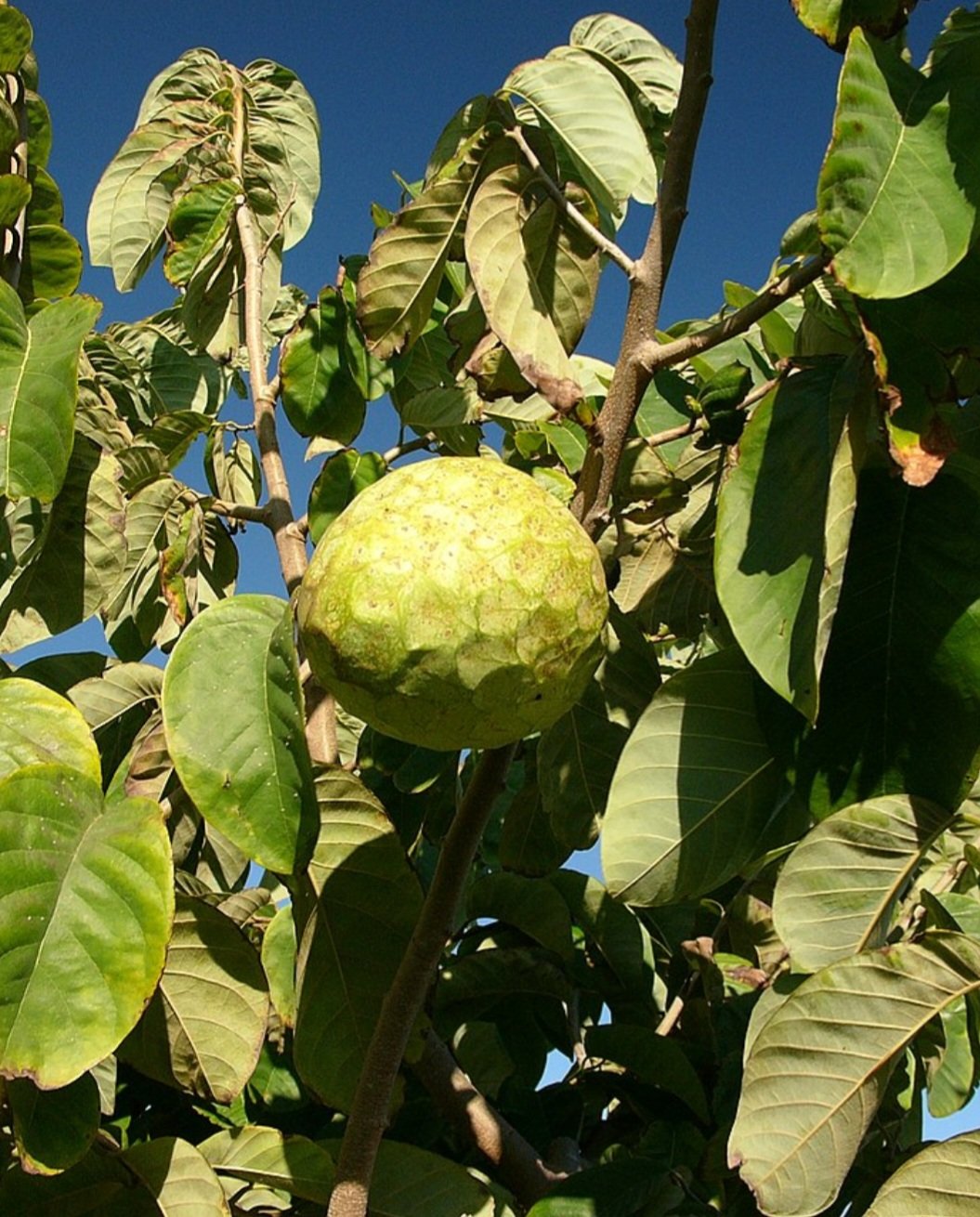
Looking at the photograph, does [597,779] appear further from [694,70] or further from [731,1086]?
[694,70]

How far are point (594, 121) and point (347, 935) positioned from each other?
3.30 ft

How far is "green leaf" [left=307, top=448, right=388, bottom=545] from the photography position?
1815 mm

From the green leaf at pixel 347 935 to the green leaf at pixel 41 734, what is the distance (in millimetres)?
251

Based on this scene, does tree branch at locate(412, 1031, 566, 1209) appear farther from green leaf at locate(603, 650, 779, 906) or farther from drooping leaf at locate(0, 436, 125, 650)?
drooping leaf at locate(0, 436, 125, 650)

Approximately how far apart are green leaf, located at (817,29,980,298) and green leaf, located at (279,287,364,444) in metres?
1.05

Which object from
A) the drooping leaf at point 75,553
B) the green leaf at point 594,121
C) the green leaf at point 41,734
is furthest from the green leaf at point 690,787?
the drooping leaf at point 75,553

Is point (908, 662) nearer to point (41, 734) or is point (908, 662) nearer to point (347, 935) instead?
point (347, 935)

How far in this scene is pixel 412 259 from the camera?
1524 mm

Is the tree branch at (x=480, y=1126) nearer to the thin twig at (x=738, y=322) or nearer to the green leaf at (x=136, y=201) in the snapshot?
the thin twig at (x=738, y=322)

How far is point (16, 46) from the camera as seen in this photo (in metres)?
1.81

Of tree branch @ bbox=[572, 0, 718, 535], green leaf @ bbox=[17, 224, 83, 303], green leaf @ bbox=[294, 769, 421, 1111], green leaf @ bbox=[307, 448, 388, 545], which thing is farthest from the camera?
green leaf @ bbox=[17, 224, 83, 303]

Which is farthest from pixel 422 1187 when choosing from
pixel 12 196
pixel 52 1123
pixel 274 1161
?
pixel 12 196

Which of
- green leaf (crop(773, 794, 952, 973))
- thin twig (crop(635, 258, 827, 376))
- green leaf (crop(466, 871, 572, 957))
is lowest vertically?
green leaf (crop(466, 871, 572, 957))

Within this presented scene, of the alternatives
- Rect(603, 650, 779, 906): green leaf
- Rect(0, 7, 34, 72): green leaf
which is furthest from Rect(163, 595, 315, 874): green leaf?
Rect(0, 7, 34, 72): green leaf
